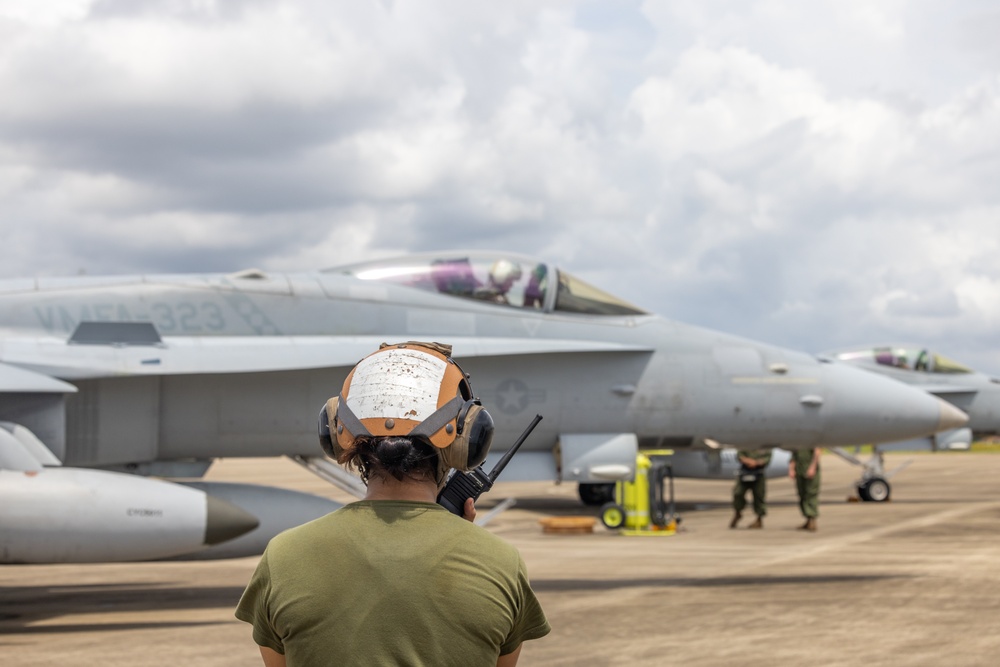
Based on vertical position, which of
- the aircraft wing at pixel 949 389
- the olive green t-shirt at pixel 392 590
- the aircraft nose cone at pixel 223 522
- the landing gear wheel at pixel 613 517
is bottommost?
the landing gear wheel at pixel 613 517

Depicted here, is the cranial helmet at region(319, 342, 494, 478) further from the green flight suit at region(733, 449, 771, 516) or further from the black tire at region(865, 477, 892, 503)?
the black tire at region(865, 477, 892, 503)

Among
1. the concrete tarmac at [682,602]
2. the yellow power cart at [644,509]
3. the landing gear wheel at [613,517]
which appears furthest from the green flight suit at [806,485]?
the landing gear wheel at [613,517]

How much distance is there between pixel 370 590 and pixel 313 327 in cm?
800

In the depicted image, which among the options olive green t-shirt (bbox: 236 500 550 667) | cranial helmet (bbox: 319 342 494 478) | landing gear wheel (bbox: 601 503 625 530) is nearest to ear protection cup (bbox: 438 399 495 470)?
cranial helmet (bbox: 319 342 494 478)

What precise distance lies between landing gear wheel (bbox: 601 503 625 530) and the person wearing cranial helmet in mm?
13952

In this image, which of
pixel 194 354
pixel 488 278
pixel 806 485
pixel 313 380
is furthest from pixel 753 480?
pixel 194 354

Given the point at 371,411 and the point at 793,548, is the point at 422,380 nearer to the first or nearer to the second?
the point at 371,411

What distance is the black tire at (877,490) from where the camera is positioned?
850 inches

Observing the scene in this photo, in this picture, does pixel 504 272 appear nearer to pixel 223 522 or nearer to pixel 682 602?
pixel 682 602

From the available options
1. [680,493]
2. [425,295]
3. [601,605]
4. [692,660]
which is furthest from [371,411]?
[680,493]

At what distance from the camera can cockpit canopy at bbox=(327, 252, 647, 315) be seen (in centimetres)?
1014

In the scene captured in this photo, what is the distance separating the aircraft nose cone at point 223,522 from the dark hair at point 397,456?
20.1 feet

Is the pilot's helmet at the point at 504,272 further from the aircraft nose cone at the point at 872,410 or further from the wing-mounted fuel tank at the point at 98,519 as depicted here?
the wing-mounted fuel tank at the point at 98,519

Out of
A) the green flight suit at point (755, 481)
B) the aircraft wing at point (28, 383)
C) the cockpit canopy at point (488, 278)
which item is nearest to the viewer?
the aircraft wing at point (28, 383)
